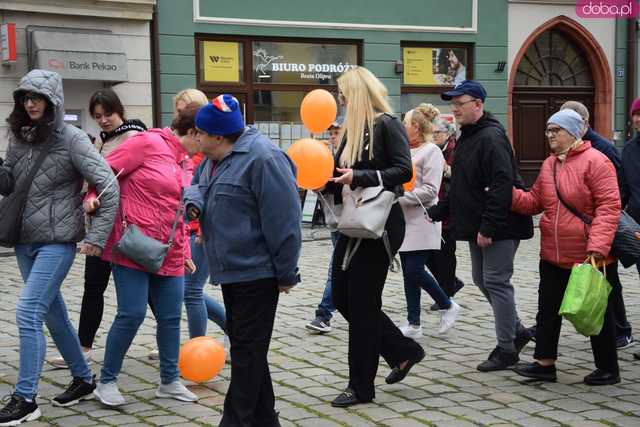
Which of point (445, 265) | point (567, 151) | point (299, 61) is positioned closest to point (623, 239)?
point (567, 151)

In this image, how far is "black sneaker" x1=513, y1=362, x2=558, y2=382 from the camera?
6.09 metres

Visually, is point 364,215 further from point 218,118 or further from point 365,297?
point 218,118

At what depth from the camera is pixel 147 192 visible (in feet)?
18.1

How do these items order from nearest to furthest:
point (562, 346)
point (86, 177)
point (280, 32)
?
point (86, 177)
point (562, 346)
point (280, 32)

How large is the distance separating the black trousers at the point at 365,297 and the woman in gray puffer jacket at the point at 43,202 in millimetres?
1335

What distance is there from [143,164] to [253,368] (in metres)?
1.54

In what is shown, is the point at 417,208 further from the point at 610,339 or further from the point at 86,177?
the point at 86,177

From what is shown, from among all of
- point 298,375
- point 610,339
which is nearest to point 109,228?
point 298,375

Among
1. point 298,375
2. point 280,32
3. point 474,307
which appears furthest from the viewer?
point 280,32

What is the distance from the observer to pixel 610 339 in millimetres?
6023

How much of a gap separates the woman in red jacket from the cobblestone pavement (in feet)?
0.63

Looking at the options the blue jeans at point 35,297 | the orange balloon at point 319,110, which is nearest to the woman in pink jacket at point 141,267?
the blue jeans at point 35,297

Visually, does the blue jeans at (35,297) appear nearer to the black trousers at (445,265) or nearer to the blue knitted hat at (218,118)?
the blue knitted hat at (218,118)

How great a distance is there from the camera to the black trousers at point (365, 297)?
5.54m
